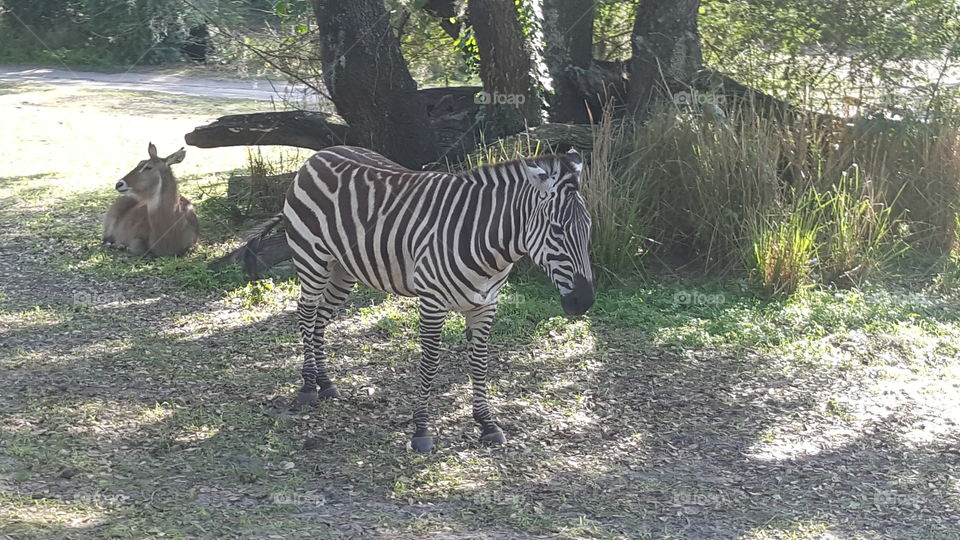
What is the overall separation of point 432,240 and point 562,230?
785 mm

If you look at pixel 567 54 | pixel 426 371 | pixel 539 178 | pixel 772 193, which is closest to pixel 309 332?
pixel 426 371

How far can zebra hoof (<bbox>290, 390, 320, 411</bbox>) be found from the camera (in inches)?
244

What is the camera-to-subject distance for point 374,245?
5793 millimetres

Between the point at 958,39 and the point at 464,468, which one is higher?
the point at 958,39

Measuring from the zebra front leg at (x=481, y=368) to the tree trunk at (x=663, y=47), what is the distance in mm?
5193

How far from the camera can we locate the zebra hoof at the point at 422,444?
5609 millimetres

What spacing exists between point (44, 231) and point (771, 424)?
7.67m

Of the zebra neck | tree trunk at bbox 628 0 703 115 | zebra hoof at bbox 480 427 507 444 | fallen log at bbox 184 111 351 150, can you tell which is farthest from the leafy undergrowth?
tree trunk at bbox 628 0 703 115

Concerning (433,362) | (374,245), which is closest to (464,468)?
(433,362)

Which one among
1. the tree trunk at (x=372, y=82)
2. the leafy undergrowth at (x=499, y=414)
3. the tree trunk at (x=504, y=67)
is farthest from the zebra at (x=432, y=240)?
the tree trunk at (x=504, y=67)

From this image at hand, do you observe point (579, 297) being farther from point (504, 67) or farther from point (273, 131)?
point (273, 131)

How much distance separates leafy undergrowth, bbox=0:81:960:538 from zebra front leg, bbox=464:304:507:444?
117 mm

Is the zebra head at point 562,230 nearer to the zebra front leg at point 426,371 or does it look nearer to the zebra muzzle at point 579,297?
the zebra muzzle at point 579,297

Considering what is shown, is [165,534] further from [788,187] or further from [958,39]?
[958,39]
